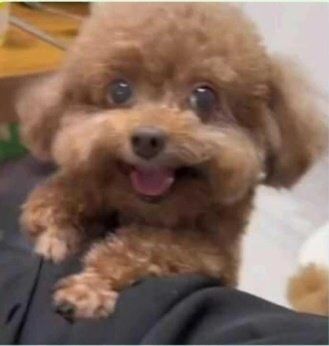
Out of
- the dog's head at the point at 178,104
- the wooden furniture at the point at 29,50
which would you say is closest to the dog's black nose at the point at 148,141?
the dog's head at the point at 178,104

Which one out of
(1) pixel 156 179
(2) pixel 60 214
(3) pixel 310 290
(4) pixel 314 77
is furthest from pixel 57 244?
(4) pixel 314 77

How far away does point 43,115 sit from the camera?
1021 mm

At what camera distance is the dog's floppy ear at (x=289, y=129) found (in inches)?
38.8

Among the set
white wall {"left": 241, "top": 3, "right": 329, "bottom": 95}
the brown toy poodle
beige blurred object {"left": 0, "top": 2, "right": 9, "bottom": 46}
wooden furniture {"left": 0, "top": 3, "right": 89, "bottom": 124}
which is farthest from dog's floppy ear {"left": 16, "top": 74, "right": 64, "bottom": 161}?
white wall {"left": 241, "top": 3, "right": 329, "bottom": 95}

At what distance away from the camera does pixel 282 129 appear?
99cm

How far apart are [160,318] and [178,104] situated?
0.78 ft

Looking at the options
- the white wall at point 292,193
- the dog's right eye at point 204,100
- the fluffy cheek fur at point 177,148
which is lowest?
the white wall at point 292,193

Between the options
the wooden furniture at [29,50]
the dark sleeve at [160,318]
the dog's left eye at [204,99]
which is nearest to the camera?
the dark sleeve at [160,318]

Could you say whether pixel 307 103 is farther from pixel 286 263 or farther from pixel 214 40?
pixel 286 263

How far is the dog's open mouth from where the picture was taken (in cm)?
93

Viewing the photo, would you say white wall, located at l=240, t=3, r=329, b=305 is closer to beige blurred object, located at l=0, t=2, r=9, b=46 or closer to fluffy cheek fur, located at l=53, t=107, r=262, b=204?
beige blurred object, located at l=0, t=2, r=9, b=46

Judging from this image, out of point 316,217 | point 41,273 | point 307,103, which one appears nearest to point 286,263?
point 316,217

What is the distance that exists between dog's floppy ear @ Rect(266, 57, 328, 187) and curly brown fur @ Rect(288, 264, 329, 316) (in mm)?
328

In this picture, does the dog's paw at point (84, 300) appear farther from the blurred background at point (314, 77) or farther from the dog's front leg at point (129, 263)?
the blurred background at point (314, 77)
